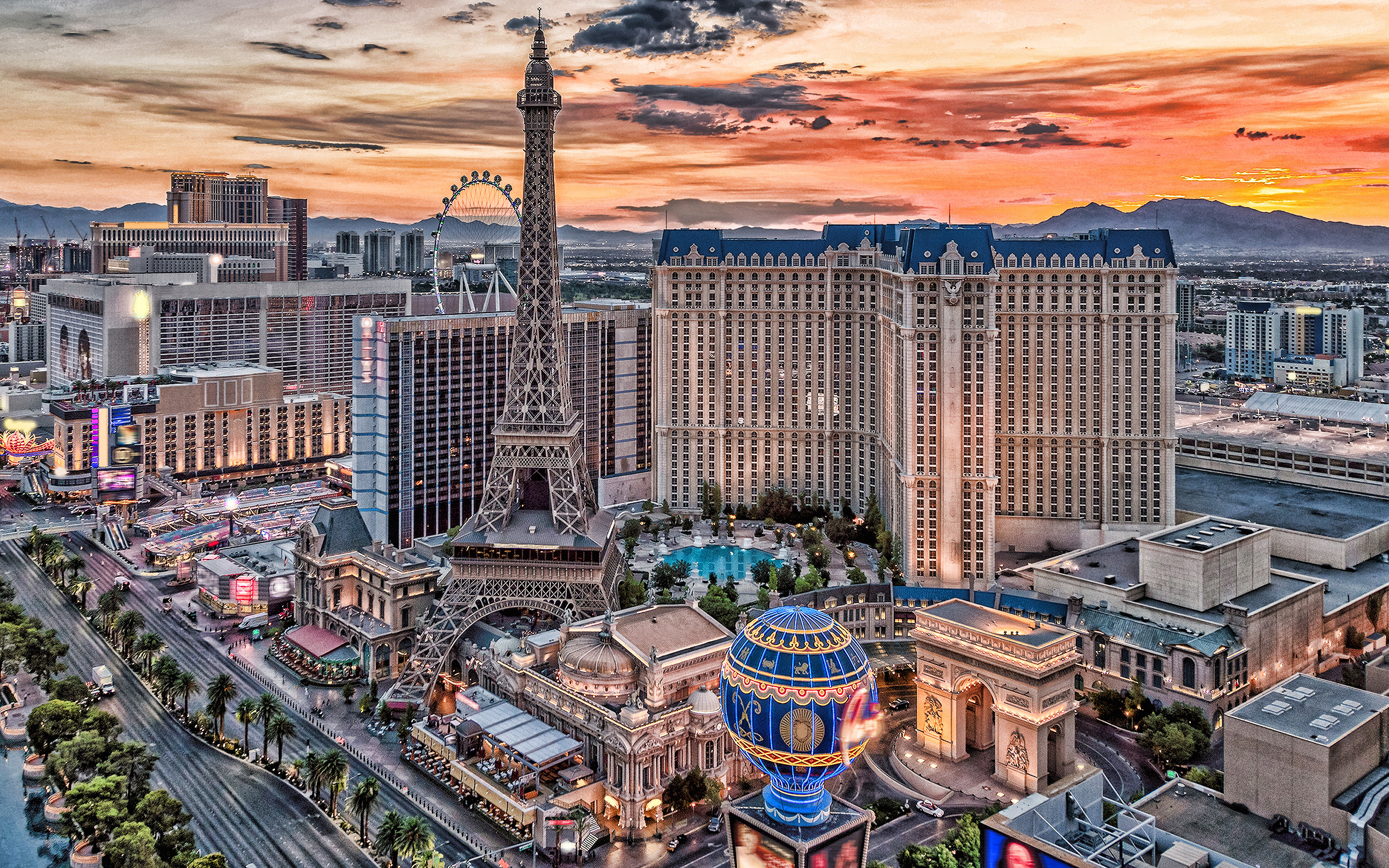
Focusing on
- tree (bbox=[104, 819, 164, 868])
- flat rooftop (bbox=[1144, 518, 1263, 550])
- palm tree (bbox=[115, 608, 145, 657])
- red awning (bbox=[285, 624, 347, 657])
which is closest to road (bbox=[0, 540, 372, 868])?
palm tree (bbox=[115, 608, 145, 657])

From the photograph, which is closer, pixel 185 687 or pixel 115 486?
pixel 185 687

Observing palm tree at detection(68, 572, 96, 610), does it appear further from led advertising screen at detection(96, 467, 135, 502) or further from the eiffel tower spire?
the eiffel tower spire

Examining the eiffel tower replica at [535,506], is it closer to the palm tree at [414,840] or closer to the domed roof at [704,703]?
the domed roof at [704,703]

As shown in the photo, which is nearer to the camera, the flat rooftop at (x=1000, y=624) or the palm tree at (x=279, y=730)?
the flat rooftop at (x=1000, y=624)

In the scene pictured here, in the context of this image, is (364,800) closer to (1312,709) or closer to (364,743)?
(364,743)

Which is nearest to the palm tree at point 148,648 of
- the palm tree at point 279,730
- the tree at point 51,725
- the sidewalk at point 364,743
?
the sidewalk at point 364,743

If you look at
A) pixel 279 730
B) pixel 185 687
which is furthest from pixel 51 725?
pixel 279 730
